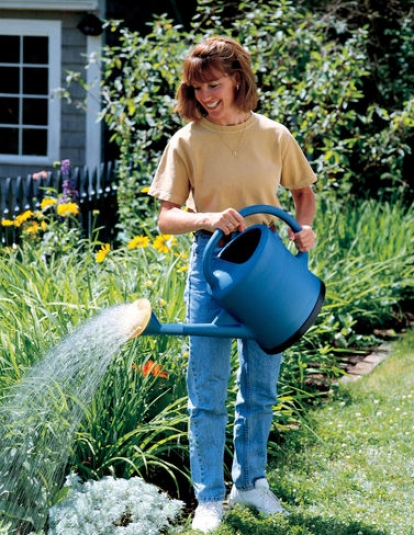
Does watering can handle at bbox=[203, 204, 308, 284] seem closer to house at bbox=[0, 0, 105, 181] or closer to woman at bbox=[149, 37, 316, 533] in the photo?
woman at bbox=[149, 37, 316, 533]

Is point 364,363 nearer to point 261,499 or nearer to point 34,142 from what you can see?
point 261,499

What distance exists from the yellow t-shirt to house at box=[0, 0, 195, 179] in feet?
17.8

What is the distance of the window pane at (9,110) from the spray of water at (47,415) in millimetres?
6514

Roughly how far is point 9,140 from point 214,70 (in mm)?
6924

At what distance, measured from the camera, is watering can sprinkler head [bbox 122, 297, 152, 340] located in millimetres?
2352

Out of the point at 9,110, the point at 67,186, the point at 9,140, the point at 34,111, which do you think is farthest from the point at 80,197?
the point at 9,110

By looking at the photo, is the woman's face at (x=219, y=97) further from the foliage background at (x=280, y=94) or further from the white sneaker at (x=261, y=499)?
the foliage background at (x=280, y=94)

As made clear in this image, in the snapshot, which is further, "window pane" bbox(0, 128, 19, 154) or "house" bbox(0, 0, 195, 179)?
"window pane" bbox(0, 128, 19, 154)

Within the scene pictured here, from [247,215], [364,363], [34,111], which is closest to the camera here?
[247,215]

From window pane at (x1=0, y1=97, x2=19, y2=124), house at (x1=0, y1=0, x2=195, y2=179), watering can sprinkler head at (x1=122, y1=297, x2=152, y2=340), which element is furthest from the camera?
window pane at (x1=0, y1=97, x2=19, y2=124)

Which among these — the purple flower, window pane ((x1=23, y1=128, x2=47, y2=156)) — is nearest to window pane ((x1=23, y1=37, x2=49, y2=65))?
window pane ((x1=23, y1=128, x2=47, y2=156))

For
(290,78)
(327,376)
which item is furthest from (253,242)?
(290,78)

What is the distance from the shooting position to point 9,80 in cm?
905

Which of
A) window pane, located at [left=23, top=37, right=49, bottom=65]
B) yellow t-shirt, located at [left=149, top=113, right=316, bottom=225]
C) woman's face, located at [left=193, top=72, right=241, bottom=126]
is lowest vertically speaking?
yellow t-shirt, located at [left=149, top=113, right=316, bottom=225]
